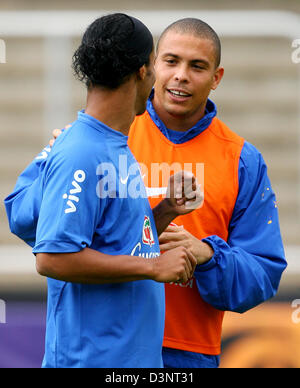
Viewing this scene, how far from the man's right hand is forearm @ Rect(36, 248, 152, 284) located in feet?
0.09

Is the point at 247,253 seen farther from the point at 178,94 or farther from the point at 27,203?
the point at 27,203

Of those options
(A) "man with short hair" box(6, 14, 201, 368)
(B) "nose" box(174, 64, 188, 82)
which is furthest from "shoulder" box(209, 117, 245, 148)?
(A) "man with short hair" box(6, 14, 201, 368)

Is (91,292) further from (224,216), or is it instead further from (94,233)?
(224,216)

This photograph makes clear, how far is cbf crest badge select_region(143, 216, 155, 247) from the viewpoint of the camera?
6.21ft

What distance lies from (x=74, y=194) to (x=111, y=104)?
32 cm

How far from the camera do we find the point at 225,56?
5461 millimetres

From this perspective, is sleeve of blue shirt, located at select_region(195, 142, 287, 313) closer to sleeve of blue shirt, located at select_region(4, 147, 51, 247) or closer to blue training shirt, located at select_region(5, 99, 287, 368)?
blue training shirt, located at select_region(5, 99, 287, 368)

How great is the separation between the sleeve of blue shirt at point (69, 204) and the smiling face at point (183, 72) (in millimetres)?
831

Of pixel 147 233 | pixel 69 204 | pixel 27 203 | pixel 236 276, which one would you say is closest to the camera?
pixel 69 204

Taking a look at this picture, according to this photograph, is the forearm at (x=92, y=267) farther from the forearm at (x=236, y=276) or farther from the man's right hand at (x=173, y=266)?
the forearm at (x=236, y=276)

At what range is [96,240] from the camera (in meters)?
1.79

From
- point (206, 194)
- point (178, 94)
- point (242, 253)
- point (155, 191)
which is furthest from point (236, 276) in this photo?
point (178, 94)

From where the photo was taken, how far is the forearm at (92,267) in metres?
1.67
